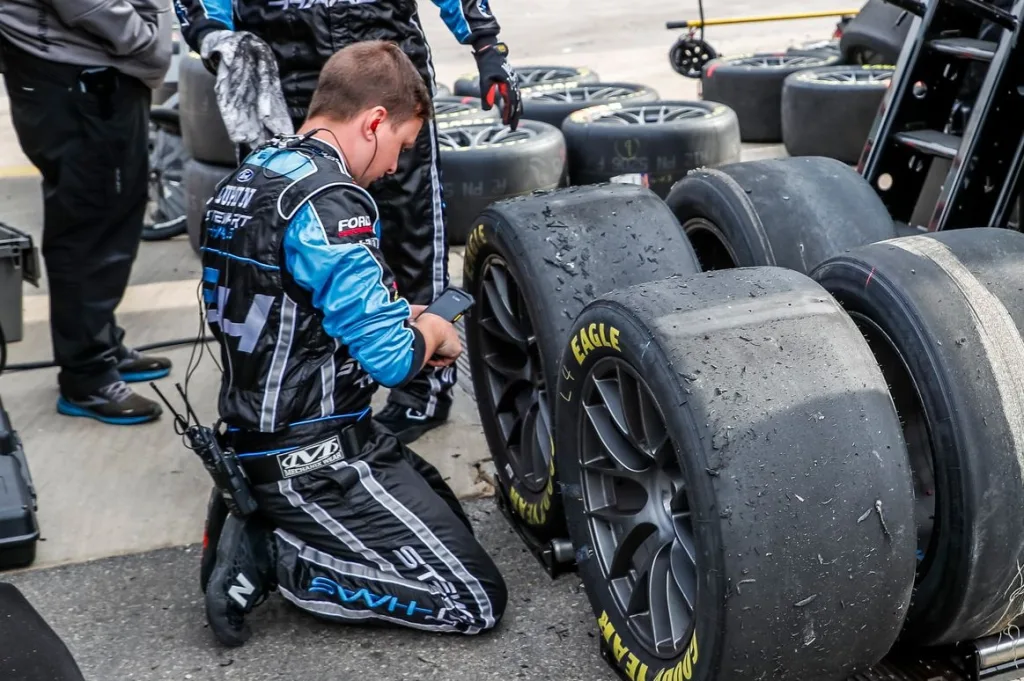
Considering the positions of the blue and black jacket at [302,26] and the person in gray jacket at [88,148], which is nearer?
the blue and black jacket at [302,26]

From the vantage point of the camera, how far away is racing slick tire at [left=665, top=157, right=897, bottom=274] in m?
3.11

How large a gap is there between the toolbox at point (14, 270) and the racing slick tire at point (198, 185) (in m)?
1.29

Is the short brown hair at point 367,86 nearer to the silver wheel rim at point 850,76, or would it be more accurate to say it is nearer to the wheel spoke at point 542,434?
the wheel spoke at point 542,434

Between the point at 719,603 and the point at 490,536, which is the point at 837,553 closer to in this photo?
the point at 719,603

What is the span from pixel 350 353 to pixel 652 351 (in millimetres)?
856

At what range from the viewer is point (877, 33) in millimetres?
7215

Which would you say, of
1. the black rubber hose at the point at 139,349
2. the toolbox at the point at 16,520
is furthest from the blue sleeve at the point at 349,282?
the black rubber hose at the point at 139,349

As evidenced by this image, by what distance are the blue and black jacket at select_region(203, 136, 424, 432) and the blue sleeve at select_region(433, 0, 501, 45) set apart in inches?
53.5

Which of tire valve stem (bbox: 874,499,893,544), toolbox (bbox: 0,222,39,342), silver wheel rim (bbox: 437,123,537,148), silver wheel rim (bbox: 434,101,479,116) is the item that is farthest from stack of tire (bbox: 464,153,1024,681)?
silver wheel rim (bbox: 434,101,479,116)

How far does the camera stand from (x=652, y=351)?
227 centimetres

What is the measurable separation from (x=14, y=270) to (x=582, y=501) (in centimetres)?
249

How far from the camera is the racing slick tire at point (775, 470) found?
6.95 ft

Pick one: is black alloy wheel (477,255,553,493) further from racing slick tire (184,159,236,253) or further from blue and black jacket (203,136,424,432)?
racing slick tire (184,159,236,253)

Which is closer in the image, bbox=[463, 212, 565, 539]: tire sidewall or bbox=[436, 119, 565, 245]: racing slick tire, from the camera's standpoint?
bbox=[463, 212, 565, 539]: tire sidewall
